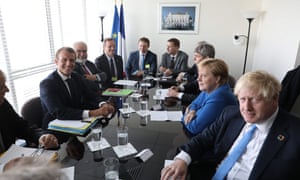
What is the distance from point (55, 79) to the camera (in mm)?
2027

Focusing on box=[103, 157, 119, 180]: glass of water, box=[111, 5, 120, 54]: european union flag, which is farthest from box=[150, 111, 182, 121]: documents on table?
box=[111, 5, 120, 54]: european union flag

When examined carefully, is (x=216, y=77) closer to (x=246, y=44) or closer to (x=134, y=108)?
(x=134, y=108)

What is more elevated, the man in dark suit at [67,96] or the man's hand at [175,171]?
the man in dark suit at [67,96]

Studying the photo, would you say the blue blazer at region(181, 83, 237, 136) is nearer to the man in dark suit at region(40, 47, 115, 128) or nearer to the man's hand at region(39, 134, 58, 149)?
the man in dark suit at region(40, 47, 115, 128)

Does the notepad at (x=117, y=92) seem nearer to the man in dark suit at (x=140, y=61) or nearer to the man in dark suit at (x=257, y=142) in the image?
the man in dark suit at (x=257, y=142)

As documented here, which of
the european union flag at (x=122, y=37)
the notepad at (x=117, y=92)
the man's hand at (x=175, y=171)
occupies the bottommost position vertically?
the man's hand at (x=175, y=171)

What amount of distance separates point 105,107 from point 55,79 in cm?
55

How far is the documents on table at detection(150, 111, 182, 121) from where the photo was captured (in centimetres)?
191

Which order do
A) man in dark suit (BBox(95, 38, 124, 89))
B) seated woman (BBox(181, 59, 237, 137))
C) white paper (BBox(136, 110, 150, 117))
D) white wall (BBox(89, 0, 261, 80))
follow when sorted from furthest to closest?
1. white wall (BBox(89, 0, 261, 80))
2. man in dark suit (BBox(95, 38, 124, 89))
3. white paper (BBox(136, 110, 150, 117))
4. seated woman (BBox(181, 59, 237, 137))

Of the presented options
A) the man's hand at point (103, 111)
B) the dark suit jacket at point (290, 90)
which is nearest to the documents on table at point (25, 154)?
the man's hand at point (103, 111)

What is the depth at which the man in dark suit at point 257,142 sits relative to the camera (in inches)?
44.6

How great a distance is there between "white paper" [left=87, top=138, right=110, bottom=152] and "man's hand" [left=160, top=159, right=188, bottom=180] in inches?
17.5

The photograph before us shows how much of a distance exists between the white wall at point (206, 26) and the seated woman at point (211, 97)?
325 cm

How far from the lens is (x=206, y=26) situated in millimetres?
4773
